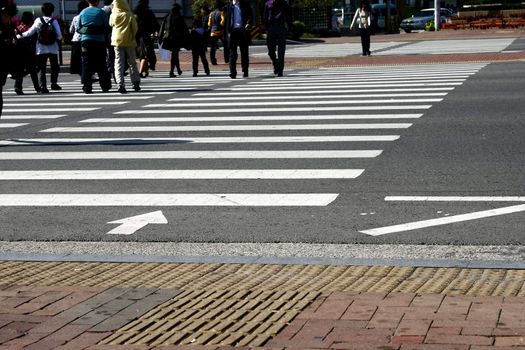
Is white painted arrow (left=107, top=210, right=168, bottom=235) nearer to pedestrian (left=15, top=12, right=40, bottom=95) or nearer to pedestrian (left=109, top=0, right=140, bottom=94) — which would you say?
pedestrian (left=109, top=0, right=140, bottom=94)

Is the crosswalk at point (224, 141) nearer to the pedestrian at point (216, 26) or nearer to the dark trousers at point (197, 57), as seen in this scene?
the dark trousers at point (197, 57)

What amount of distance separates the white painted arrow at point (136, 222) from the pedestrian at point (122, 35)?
12.4m

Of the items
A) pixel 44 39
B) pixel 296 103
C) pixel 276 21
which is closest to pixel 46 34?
pixel 44 39

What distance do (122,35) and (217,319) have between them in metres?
15.8

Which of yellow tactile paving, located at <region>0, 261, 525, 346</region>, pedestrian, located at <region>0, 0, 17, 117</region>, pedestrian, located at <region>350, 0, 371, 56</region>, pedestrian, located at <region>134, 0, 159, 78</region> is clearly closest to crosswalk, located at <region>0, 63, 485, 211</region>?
pedestrian, located at <region>0, 0, 17, 117</region>

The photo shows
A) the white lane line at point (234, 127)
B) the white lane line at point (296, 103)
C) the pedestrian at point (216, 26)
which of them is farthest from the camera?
the pedestrian at point (216, 26)

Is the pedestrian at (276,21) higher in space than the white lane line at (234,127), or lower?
higher

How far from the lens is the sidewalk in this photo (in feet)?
18.1

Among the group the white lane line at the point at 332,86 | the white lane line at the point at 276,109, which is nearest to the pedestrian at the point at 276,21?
the white lane line at the point at 332,86

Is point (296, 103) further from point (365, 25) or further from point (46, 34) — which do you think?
point (365, 25)

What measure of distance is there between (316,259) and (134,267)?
114 centimetres

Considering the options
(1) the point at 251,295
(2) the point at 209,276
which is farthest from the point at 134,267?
(1) the point at 251,295

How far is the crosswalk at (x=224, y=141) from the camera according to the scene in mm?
10188

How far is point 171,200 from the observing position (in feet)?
32.2
